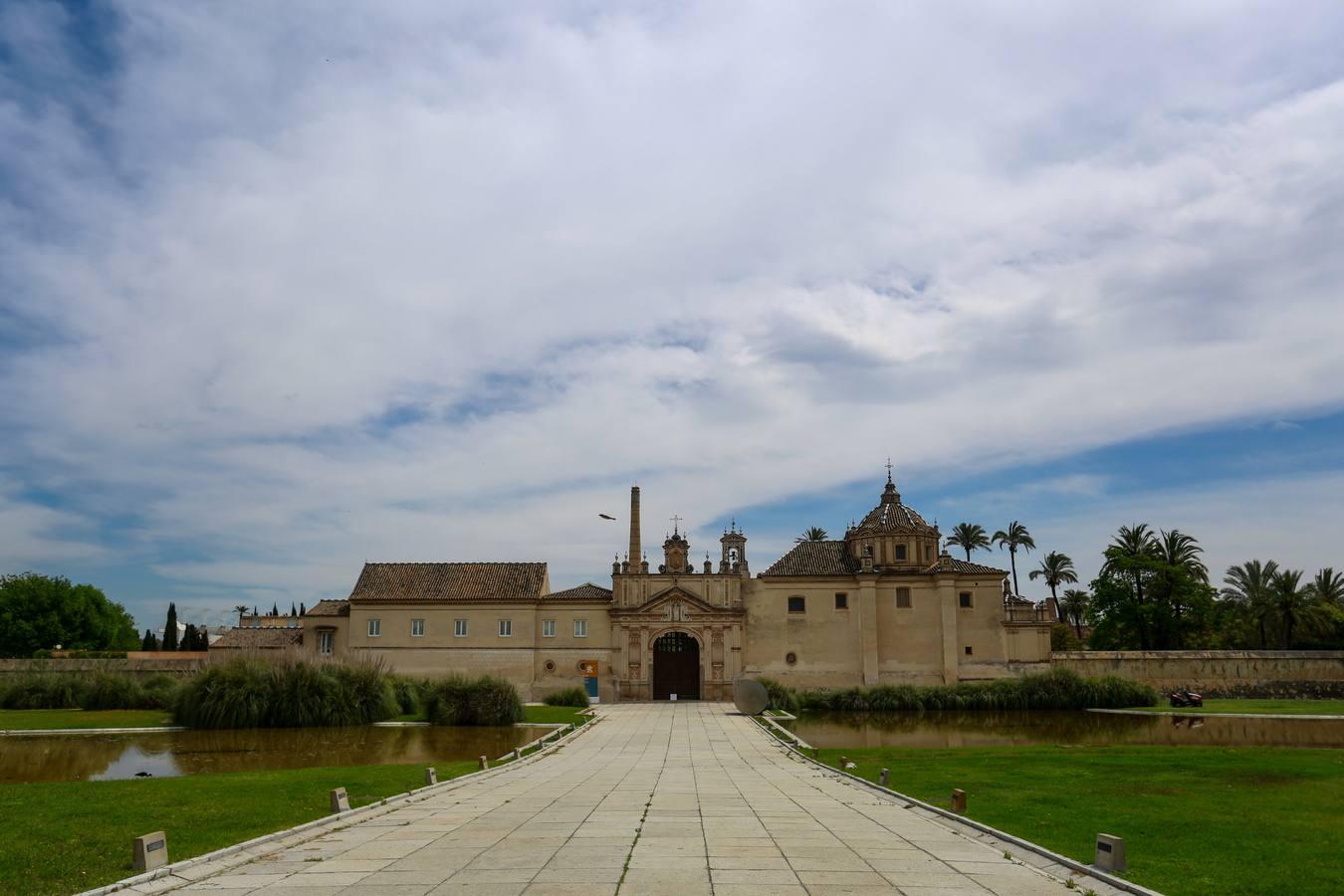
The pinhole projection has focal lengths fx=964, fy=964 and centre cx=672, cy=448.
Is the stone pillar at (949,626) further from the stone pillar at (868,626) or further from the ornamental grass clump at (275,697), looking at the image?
the ornamental grass clump at (275,697)

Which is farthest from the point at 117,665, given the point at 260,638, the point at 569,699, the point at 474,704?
the point at 474,704

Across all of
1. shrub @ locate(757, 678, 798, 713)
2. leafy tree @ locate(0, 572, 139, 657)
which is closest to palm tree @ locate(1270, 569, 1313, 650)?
shrub @ locate(757, 678, 798, 713)

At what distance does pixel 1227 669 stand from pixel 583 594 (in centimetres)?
3026

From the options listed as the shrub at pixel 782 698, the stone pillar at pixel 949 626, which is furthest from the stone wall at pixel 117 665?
the stone pillar at pixel 949 626

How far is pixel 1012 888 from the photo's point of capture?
837 cm

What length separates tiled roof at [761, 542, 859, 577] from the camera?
47.0 meters

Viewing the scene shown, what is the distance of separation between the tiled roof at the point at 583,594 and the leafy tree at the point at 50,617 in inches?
1369

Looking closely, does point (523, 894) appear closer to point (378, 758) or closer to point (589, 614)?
point (378, 758)

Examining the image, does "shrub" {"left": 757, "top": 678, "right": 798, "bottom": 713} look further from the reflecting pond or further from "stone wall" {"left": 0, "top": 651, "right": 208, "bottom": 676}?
"stone wall" {"left": 0, "top": 651, "right": 208, "bottom": 676}

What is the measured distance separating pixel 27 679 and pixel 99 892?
114ft

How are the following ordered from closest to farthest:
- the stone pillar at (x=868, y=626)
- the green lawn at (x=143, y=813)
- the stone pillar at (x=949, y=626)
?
the green lawn at (x=143, y=813), the stone pillar at (x=949, y=626), the stone pillar at (x=868, y=626)

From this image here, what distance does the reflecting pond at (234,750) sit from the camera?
19.8 meters

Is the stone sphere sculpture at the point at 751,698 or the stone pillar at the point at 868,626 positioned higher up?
the stone pillar at the point at 868,626

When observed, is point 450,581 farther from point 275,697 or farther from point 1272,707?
point 1272,707
